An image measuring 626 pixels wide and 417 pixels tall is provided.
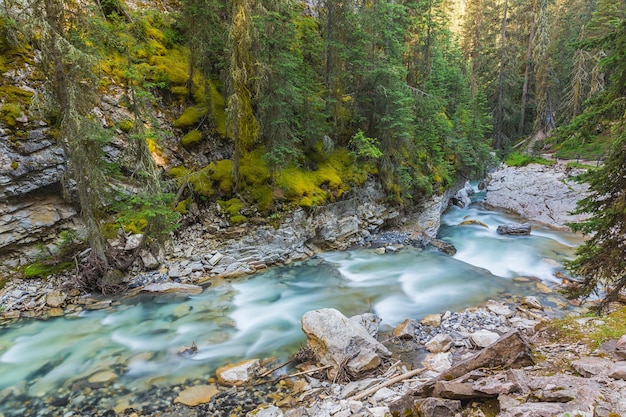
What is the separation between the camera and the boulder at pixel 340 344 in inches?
242

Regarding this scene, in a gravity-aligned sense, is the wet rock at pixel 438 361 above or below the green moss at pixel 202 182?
below

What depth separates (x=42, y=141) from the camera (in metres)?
9.43

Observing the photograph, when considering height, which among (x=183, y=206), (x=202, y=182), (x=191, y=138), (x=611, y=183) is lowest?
(x=183, y=206)

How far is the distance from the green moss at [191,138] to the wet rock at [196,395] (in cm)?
911

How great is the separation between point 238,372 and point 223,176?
7.67m

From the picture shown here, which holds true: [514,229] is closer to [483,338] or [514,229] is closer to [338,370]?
[483,338]

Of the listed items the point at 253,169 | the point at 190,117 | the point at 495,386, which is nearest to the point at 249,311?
the point at 253,169

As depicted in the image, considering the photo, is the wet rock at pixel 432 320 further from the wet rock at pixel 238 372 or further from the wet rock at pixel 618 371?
the wet rock at pixel 618 371

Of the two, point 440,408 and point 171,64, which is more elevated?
point 171,64

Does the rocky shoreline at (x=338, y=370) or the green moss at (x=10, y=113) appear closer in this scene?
the rocky shoreline at (x=338, y=370)

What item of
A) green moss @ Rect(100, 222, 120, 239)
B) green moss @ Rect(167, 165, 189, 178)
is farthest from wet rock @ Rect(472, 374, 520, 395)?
green moss @ Rect(167, 165, 189, 178)

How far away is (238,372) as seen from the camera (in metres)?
6.53

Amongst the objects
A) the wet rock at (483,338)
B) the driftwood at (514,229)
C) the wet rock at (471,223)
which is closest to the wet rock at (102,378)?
the wet rock at (483,338)

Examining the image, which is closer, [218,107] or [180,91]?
[180,91]
